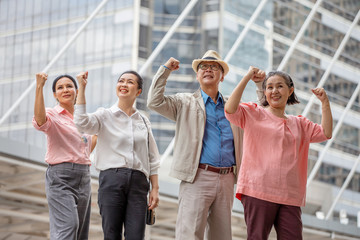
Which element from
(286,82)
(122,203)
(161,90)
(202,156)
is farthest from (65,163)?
(286,82)

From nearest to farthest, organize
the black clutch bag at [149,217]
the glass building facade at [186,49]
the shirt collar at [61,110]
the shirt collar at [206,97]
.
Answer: the black clutch bag at [149,217], the shirt collar at [206,97], the shirt collar at [61,110], the glass building facade at [186,49]

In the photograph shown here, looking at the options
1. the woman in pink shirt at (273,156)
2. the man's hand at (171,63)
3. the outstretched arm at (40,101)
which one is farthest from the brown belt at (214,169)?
the outstretched arm at (40,101)

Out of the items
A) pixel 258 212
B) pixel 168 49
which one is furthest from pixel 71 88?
pixel 168 49

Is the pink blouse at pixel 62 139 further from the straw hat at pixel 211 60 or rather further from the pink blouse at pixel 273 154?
the pink blouse at pixel 273 154

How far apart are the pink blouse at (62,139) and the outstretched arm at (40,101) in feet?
0.21

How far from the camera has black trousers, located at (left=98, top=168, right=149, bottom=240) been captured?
14.4ft

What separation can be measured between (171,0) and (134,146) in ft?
56.8

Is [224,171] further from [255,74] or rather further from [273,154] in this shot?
[255,74]

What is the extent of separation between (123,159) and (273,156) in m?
1.05

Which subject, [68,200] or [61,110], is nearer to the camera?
[68,200]

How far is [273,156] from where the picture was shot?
4188 millimetres

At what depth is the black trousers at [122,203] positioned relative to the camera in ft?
14.4

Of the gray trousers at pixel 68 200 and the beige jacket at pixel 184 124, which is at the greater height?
the beige jacket at pixel 184 124

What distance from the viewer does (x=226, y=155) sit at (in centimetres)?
447
